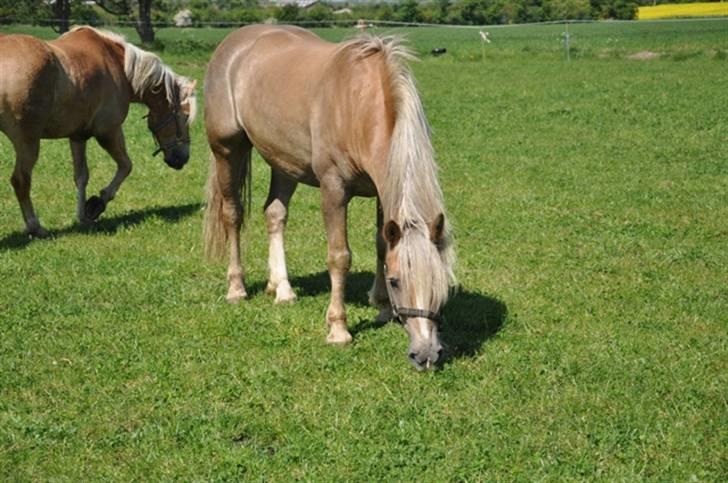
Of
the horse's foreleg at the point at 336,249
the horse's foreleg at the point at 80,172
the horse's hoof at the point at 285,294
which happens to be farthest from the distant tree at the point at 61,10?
the horse's foreleg at the point at 336,249

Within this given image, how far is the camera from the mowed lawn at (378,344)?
4.86 metres

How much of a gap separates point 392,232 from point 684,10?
51448 mm

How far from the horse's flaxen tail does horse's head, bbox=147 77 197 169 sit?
2.96 metres

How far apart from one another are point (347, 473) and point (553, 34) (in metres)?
39.4

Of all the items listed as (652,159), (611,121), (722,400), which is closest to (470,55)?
(611,121)

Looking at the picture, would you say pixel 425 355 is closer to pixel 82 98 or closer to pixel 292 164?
pixel 292 164

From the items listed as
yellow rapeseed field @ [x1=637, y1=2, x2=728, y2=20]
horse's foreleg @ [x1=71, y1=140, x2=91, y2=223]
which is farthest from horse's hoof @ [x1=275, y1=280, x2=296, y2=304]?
yellow rapeseed field @ [x1=637, y1=2, x2=728, y2=20]

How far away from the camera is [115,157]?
10.7 m

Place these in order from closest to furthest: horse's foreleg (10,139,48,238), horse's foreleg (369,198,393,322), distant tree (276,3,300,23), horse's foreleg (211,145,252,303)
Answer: horse's foreleg (369,198,393,322), horse's foreleg (211,145,252,303), horse's foreleg (10,139,48,238), distant tree (276,3,300,23)

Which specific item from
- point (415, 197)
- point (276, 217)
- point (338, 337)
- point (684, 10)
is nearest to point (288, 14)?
point (684, 10)

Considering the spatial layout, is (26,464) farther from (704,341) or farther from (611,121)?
(611,121)

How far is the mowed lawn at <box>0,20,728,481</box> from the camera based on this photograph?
4.86 metres

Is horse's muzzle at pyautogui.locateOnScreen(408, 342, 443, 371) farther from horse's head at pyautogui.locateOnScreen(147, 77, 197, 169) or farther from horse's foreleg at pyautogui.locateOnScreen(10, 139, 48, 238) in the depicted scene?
horse's head at pyautogui.locateOnScreen(147, 77, 197, 169)

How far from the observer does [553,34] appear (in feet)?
137
